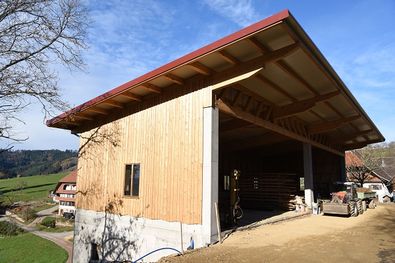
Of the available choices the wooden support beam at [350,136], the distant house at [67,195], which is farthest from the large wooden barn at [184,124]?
the distant house at [67,195]

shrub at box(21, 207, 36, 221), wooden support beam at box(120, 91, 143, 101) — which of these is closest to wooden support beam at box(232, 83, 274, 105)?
wooden support beam at box(120, 91, 143, 101)

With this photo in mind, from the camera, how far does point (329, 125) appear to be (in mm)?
17234

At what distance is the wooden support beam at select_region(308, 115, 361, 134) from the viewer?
651 inches

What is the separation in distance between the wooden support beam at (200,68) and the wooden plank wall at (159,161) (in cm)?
54

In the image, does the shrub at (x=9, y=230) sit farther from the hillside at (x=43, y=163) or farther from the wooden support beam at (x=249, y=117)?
the hillside at (x=43, y=163)

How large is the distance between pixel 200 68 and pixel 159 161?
→ 3.66 m

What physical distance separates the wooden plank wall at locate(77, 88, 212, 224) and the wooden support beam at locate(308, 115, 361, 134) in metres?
10.0

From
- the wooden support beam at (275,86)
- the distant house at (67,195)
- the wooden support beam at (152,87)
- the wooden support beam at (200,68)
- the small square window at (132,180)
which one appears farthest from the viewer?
the distant house at (67,195)

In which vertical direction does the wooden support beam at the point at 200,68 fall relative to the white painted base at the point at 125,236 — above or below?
above

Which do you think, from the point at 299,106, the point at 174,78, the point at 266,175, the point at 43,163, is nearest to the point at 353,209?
the point at 266,175

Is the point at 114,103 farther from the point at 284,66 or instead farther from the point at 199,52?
the point at 284,66

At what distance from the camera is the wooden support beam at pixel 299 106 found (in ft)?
41.3

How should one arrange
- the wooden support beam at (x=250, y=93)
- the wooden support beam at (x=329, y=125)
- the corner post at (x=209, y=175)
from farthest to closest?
the wooden support beam at (x=329, y=125) < the wooden support beam at (x=250, y=93) < the corner post at (x=209, y=175)

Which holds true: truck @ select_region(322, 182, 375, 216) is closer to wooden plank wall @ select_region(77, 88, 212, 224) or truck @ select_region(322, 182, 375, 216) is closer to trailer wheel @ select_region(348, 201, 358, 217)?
trailer wheel @ select_region(348, 201, 358, 217)
